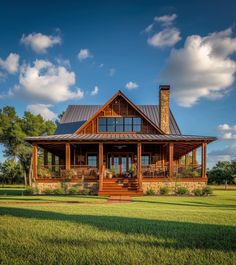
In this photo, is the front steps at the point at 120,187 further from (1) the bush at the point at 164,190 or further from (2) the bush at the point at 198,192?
(2) the bush at the point at 198,192

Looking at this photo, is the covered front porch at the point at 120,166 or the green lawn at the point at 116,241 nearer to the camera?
the green lawn at the point at 116,241

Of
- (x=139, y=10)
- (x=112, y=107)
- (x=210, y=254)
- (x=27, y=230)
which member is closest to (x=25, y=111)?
(x=112, y=107)

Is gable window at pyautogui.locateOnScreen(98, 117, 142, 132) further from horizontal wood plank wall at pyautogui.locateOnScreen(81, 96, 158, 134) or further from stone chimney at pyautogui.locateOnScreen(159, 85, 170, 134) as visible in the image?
stone chimney at pyautogui.locateOnScreen(159, 85, 170, 134)

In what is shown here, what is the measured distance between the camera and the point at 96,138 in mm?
19078

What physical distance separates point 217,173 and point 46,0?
29309 millimetres

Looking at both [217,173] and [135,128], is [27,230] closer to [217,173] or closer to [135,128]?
[135,128]

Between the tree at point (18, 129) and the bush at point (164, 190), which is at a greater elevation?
the tree at point (18, 129)

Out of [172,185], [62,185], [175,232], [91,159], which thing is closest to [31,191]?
[62,185]

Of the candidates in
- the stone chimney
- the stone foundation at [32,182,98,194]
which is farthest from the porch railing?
the stone chimney

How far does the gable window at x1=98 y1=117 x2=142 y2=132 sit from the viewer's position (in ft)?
73.4

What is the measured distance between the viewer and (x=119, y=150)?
23.7 m

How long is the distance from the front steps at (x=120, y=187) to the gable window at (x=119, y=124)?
5.15 meters

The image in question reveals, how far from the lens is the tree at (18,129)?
36.6 metres

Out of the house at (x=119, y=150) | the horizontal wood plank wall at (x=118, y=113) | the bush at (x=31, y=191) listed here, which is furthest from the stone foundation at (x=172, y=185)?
the bush at (x=31, y=191)
